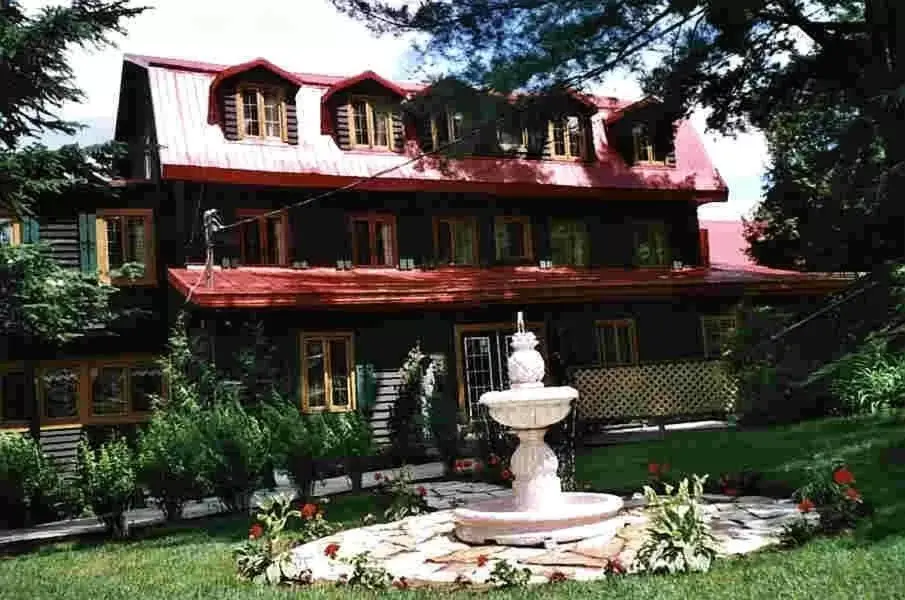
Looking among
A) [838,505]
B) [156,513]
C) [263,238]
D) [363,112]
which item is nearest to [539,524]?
[838,505]

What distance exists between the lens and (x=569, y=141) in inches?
826

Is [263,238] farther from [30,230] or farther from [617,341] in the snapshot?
[617,341]

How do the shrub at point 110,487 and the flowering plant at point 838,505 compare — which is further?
the shrub at point 110,487

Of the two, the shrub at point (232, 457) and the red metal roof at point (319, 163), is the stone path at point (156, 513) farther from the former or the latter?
the red metal roof at point (319, 163)

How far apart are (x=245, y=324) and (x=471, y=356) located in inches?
198

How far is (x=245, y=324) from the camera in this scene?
1512 cm

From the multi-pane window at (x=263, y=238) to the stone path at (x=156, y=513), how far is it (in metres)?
4.52

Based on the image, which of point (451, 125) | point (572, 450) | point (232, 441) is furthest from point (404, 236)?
point (232, 441)

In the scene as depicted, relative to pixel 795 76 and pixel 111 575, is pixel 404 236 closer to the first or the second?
pixel 795 76

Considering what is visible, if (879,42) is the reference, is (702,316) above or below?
below

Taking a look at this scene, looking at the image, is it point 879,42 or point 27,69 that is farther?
point 879,42

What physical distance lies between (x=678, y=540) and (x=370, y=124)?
14015 millimetres

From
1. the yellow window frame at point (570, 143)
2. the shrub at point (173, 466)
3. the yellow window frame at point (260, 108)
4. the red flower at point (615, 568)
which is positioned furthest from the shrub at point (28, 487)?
the yellow window frame at point (570, 143)

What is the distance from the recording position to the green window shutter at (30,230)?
1596cm
